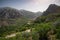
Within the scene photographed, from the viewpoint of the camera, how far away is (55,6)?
16438cm

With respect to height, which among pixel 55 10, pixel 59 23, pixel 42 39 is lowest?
pixel 42 39

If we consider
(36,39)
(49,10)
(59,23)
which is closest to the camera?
(36,39)

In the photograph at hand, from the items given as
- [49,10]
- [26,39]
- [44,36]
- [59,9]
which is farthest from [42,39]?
[49,10]

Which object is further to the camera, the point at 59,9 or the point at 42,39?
the point at 59,9

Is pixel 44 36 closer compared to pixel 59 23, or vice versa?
pixel 44 36

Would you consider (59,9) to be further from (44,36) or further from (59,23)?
(44,36)

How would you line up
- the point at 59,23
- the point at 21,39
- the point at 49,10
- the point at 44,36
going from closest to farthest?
the point at 21,39 < the point at 44,36 < the point at 59,23 < the point at 49,10

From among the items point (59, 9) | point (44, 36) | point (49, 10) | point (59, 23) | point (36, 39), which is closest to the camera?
point (36, 39)

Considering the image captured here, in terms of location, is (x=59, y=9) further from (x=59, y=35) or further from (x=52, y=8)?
(x=59, y=35)

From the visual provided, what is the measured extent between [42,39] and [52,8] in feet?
354

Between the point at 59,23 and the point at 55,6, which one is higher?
the point at 55,6

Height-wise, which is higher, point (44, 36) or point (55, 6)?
point (55, 6)

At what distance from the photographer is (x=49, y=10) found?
538 ft

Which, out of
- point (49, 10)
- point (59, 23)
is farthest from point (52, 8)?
point (59, 23)
